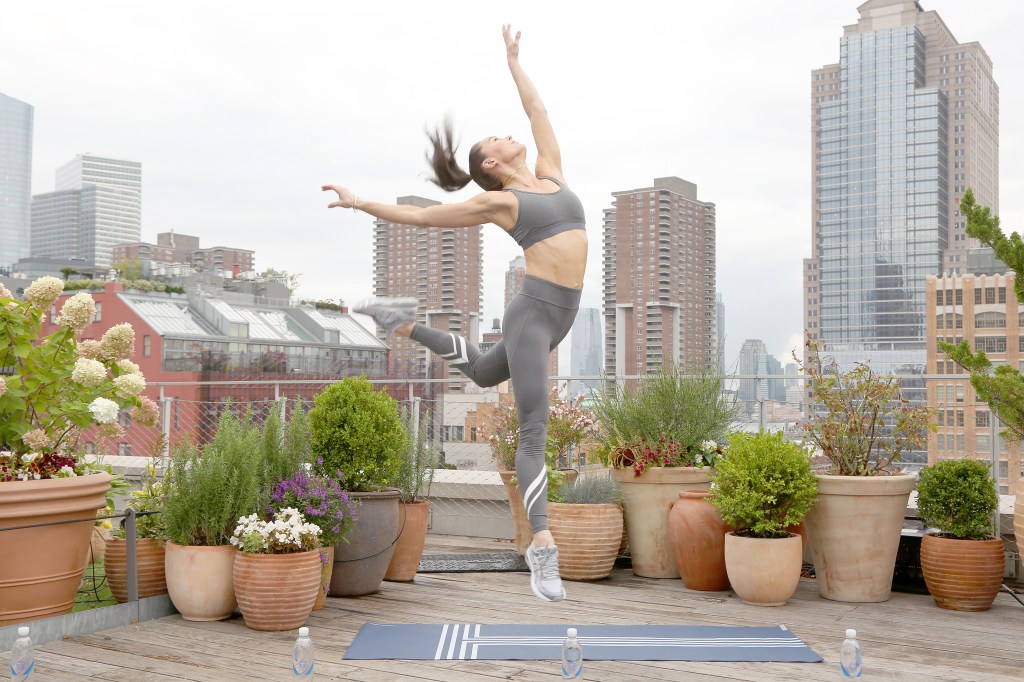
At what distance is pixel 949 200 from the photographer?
116312mm

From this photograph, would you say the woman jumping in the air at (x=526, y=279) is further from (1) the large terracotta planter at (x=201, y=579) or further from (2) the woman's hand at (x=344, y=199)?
(1) the large terracotta planter at (x=201, y=579)

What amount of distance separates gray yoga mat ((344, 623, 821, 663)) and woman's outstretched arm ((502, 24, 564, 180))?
1.86 m

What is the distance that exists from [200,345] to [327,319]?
1130 centimetres

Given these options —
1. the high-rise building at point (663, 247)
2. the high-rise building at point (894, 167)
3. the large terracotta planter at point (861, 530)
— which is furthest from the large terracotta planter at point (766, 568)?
the high-rise building at point (894, 167)

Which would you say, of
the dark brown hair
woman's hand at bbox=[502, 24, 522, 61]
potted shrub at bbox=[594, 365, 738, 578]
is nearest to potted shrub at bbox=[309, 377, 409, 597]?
potted shrub at bbox=[594, 365, 738, 578]

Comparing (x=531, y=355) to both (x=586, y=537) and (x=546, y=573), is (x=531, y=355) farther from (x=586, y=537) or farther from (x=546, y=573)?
(x=586, y=537)

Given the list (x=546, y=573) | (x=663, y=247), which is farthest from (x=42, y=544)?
(x=663, y=247)

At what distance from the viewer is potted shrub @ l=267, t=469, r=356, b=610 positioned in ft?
13.9

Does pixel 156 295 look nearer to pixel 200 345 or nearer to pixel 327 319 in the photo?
pixel 200 345

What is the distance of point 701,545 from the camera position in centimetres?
486

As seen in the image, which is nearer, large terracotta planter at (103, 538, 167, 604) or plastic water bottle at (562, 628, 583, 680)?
plastic water bottle at (562, 628, 583, 680)

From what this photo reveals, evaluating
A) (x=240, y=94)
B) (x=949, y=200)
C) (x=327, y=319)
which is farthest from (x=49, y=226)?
(x=240, y=94)

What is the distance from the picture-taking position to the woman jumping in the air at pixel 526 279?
126 inches

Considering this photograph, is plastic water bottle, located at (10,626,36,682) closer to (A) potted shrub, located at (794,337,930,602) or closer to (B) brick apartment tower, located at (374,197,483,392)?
(B) brick apartment tower, located at (374,197,483,392)
